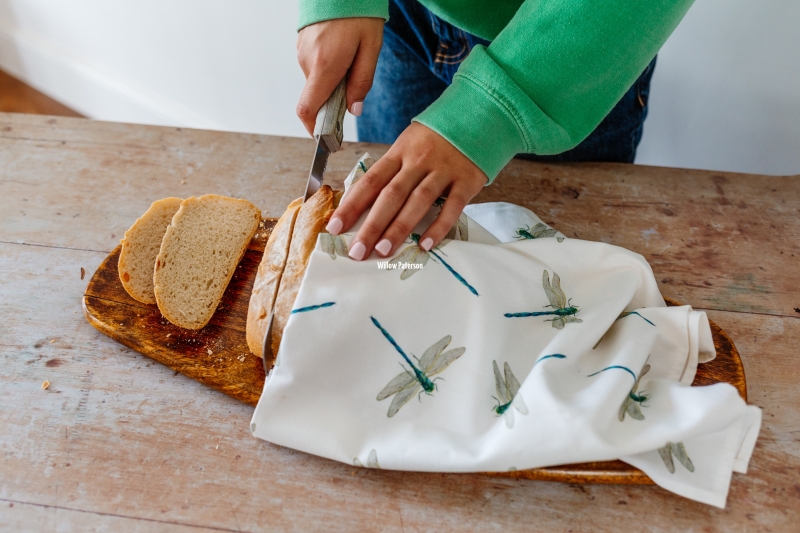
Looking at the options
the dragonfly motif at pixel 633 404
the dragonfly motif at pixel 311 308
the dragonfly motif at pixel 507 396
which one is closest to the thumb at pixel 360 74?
the dragonfly motif at pixel 311 308

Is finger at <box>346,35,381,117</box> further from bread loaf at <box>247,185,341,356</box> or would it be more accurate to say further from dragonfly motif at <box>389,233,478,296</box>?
dragonfly motif at <box>389,233,478,296</box>

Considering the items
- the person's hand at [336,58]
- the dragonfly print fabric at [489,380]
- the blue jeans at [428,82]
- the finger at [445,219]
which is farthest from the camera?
the blue jeans at [428,82]

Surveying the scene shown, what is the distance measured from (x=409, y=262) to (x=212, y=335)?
0.35 meters

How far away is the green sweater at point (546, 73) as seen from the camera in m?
0.79

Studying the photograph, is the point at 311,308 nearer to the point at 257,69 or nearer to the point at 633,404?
the point at 633,404

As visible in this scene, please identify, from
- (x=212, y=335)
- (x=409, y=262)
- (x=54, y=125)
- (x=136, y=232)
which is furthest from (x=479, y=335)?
(x=54, y=125)

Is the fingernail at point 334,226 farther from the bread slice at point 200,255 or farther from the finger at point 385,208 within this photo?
the bread slice at point 200,255

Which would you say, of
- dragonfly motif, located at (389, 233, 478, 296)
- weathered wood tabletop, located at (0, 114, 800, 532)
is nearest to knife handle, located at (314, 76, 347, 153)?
dragonfly motif, located at (389, 233, 478, 296)

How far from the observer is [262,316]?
0.82 metres

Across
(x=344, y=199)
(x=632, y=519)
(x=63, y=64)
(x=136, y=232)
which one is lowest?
(x=63, y=64)

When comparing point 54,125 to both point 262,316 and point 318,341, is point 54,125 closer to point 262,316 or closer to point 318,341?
→ point 262,316

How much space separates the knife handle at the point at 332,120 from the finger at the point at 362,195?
0.31 ft

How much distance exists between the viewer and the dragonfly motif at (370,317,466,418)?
75 centimetres

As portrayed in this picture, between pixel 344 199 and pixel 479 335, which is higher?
pixel 344 199
